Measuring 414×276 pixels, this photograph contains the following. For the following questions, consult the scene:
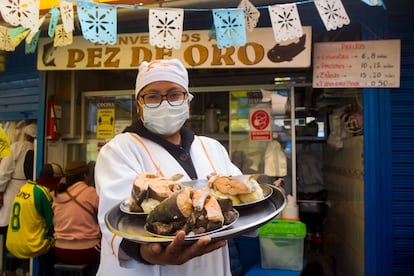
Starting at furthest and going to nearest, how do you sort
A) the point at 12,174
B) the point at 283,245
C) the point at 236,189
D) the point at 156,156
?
the point at 12,174
the point at 283,245
the point at 156,156
the point at 236,189

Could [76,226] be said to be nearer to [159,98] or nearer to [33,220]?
[33,220]

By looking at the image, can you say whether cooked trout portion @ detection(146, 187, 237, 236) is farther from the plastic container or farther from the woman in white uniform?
the plastic container

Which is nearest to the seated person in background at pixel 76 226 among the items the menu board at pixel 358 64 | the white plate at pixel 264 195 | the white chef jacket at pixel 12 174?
the white chef jacket at pixel 12 174

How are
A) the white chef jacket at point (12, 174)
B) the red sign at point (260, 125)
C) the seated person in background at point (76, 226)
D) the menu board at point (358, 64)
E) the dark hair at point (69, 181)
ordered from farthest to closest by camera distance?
the white chef jacket at point (12, 174)
the red sign at point (260, 125)
the dark hair at point (69, 181)
the seated person in background at point (76, 226)
the menu board at point (358, 64)

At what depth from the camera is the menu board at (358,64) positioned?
2666 millimetres

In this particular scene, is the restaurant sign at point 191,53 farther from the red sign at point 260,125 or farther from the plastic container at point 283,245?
the plastic container at point 283,245

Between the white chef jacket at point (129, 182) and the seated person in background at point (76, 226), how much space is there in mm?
1813

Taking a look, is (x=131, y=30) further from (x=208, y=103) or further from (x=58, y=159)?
(x=58, y=159)

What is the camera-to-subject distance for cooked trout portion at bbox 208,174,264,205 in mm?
1098

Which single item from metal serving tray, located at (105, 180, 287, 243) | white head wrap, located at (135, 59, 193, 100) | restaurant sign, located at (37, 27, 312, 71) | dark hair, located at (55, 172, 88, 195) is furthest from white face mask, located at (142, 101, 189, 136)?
dark hair, located at (55, 172, 88, 195)

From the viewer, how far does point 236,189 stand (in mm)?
1132

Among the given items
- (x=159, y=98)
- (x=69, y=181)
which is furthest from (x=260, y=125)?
(x=159, y=98)

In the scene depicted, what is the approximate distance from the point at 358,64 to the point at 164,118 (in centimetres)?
207

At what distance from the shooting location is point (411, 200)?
2648mm
